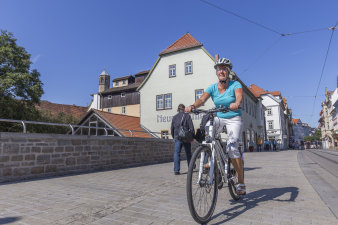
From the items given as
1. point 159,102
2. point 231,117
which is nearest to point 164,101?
point 159,102

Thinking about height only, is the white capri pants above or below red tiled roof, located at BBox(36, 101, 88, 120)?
below

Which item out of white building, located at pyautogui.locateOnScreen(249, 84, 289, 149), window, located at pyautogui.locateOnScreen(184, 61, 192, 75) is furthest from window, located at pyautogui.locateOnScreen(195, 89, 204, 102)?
white building, located at pyautogui.locateOnScreen(249, 84, 289, 149)

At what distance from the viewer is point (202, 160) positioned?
2592 mm

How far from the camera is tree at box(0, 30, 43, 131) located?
24.5 meters

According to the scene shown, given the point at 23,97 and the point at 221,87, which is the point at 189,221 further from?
the point at 23,97

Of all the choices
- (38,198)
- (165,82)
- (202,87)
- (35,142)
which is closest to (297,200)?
(38,198)

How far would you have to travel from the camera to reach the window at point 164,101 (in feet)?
80.9

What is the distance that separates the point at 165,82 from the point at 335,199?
874 inches

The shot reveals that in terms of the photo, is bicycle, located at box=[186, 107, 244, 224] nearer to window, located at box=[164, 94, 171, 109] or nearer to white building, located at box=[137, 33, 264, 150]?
white building, located at box=[137, 33, 264, 150]

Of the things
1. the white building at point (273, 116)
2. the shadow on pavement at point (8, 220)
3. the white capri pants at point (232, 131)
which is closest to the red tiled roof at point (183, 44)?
the white capri pants at point (232, 131)

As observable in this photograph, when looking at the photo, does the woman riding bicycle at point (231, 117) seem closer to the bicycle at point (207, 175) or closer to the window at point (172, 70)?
the bicycle at point (207, 175)

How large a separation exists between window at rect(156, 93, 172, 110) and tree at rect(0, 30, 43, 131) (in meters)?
13.2

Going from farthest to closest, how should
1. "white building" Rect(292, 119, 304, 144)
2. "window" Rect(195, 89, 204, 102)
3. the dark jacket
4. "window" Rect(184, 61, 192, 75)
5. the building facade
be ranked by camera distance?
1. "white building" Rect(292, 119, 304, 144)
2. the building facade
3. "window" Rect(184, 61, 192, 75)
4. "window" Rect(195, 89, 204, 102)
5. the dark jacket

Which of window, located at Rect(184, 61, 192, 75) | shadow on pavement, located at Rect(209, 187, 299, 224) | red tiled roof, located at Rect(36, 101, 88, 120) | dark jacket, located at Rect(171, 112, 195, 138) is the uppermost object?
window, located at Rect(184, 61, 192, 75)
